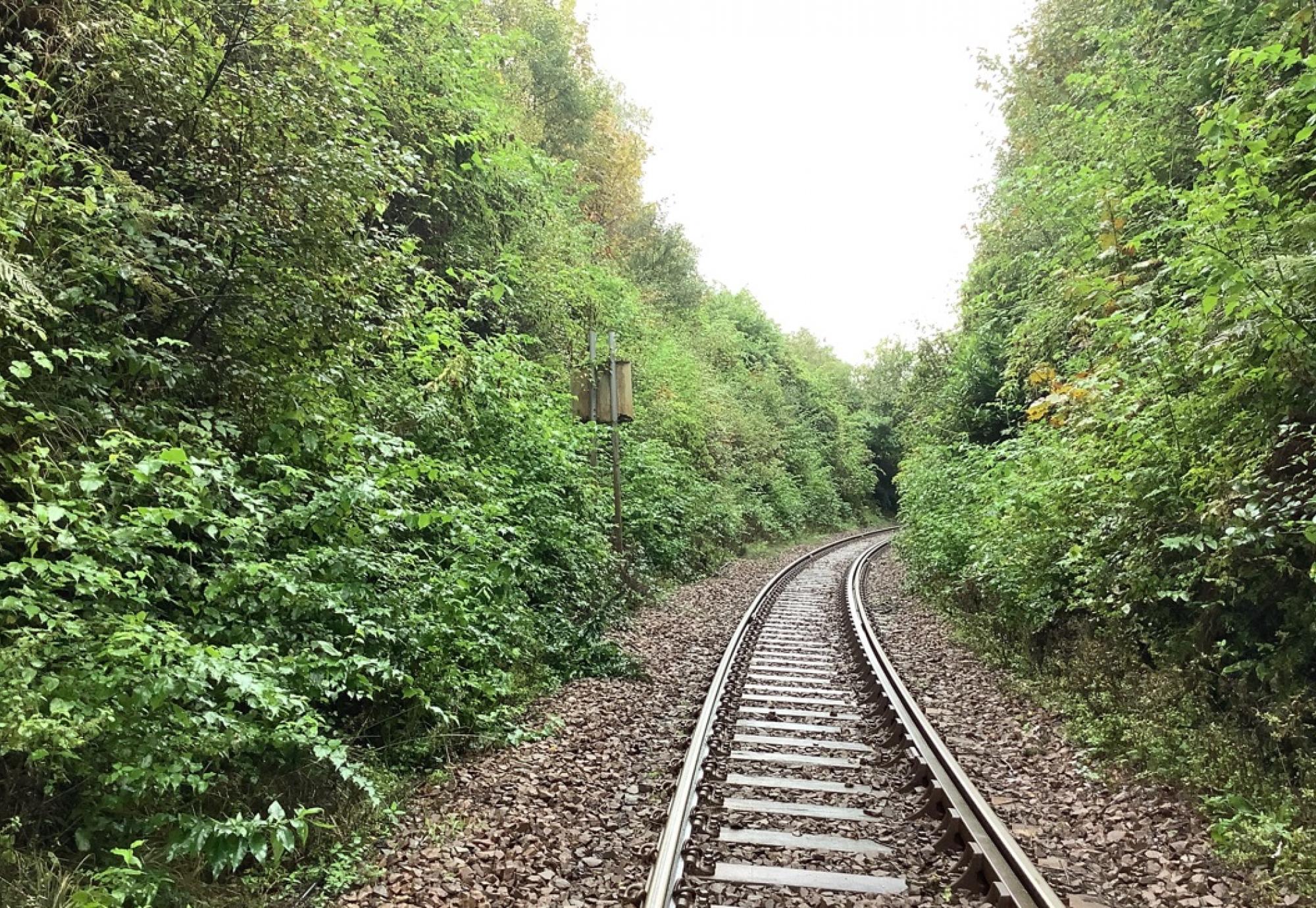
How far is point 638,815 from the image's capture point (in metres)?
4.87

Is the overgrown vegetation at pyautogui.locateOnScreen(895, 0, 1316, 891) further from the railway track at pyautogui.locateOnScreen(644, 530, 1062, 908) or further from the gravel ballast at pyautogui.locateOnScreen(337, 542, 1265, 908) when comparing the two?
the railway track at pyautogui.locateOnScreen(644, 530, 1062, 908)

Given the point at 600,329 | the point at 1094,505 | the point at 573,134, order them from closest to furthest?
the point at 1094,505 → the point at 600,329 → the point at 573,134

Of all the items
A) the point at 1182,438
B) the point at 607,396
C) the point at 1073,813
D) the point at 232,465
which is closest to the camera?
the point at 232,465

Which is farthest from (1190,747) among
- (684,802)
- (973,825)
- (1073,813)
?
(684,802)

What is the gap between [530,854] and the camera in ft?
14.1

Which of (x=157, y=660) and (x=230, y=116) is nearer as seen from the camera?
(x=157, y=660)

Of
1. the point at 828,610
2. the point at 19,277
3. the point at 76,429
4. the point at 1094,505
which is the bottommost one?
the point at 828,610

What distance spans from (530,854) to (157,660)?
7.92ft

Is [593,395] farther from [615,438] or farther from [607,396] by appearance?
[615,438]

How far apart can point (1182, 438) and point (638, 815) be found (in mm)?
5242

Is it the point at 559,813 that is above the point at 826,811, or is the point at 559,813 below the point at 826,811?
above

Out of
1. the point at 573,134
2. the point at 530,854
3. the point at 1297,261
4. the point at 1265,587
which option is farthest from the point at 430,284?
the point at 573,134

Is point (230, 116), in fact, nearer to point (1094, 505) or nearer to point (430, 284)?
point (430, 284)

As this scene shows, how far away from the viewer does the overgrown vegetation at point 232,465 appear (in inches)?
127
